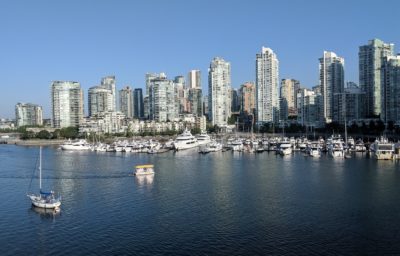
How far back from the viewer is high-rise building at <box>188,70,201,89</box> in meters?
172

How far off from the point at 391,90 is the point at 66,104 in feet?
252

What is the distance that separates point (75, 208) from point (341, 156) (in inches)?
1259

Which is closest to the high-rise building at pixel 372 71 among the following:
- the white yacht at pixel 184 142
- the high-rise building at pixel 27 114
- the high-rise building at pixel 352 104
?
the high-rise building at pixel 352 104

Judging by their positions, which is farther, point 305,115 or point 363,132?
point 305,115

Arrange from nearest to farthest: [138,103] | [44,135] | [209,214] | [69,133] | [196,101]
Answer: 1. [209,214]
2. [69,133]
3. [44,135]
4. [196,101]
5. [138,103]

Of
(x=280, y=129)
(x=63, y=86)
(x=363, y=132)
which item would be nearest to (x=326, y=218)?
(x=363, y=132)

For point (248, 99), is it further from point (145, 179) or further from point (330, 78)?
point (145, 179)

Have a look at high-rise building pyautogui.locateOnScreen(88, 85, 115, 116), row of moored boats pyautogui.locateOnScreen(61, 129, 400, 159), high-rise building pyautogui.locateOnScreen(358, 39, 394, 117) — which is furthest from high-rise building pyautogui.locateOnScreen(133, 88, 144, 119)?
row of moored boats pyautogui.locateOnScreen(61, 129, 400, 159)


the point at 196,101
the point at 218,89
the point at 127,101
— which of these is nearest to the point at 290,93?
the point at 196,101

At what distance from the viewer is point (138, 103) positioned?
15262cm

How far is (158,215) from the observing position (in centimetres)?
2131

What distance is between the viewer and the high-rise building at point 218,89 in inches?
4665

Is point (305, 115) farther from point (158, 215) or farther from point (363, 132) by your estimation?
point (158, 215)

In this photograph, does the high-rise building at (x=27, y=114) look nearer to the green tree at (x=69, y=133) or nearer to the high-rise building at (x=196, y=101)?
the high-rise building at (x=196, y=101)
